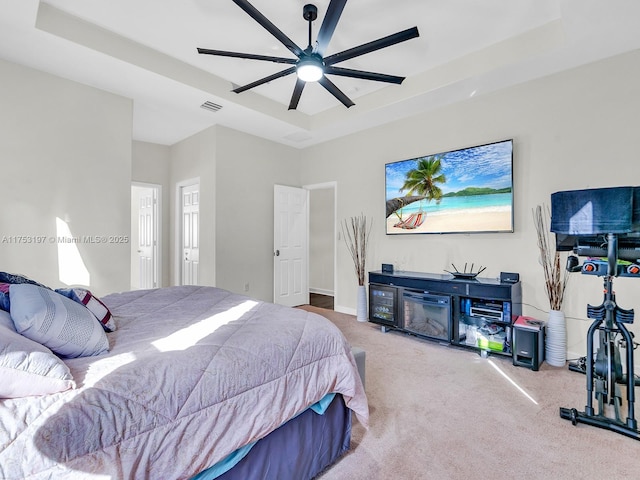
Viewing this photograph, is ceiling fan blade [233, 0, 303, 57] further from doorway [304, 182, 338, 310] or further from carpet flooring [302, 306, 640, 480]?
doorway [304, 182, 338, 310]

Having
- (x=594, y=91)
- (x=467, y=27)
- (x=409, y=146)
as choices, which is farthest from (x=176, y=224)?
(x=594, y=91)

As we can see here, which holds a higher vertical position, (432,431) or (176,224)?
(176,224)

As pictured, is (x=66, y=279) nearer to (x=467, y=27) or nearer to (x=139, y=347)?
(x=139, y=347)

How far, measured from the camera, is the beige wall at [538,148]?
2.86m

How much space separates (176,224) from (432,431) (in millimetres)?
4958

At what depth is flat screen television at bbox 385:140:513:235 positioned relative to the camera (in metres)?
3.46

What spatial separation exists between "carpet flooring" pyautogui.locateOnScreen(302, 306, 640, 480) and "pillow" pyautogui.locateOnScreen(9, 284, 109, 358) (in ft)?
4.19

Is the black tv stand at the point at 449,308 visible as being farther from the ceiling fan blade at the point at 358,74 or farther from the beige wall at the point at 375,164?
the ceiling fan blade at the point at 358,74

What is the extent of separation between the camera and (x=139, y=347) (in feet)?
4.41

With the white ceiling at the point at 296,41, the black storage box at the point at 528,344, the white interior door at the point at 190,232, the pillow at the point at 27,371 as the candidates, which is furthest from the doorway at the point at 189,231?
the black storage box at the point at 528,344

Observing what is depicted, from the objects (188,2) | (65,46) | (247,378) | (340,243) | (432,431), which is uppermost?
(188,2)

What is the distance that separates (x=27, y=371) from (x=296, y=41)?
3.19m

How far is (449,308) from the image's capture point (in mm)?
3416

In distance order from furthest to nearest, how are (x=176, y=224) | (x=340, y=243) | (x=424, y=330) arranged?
1. (x=176, y=224)
2. (x=340, y=243)
3. (x=424, y=330)
